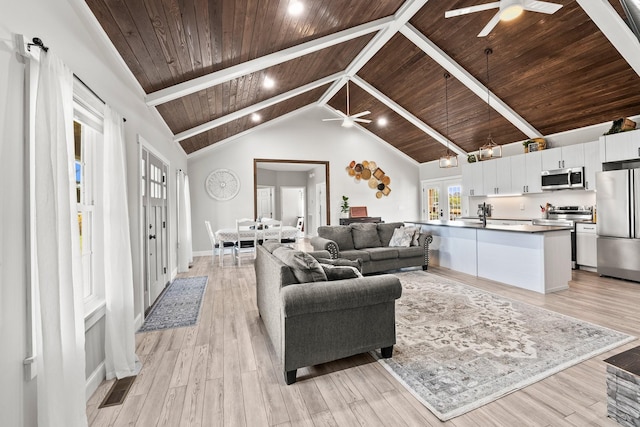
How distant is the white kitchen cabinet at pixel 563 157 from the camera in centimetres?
530

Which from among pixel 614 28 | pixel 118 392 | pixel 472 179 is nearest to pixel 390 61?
pixel 614 28

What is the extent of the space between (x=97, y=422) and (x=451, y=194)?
8767 mm

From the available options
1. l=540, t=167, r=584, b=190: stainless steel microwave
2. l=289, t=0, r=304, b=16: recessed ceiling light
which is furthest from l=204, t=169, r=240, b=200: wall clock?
l=540, t=167, r=584, b=190: stainless steel microwave

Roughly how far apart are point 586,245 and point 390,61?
4830 millimetres

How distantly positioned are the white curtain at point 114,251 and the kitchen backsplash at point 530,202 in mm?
7152

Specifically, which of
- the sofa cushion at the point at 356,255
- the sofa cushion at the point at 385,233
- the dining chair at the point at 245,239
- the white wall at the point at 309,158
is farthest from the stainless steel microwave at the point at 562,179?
the dining chair at the point at 245,239

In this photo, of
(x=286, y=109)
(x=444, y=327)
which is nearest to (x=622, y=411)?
(x=444, y=327)

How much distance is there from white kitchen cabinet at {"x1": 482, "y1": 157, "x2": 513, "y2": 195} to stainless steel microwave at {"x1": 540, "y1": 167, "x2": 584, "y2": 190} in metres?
0.75

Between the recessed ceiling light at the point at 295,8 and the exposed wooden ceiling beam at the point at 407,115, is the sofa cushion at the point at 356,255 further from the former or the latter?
the exposed wooden ceiling beam at the point at 407,115

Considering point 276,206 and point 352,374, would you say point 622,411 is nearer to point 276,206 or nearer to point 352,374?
point 352,374

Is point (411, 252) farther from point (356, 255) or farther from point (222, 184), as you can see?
point (222, 184)

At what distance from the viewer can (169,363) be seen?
2395 mm

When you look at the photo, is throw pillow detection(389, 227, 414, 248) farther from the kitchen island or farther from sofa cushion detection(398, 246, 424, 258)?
the kitchen island

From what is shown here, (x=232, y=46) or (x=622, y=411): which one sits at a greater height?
(x=232, y=46)
